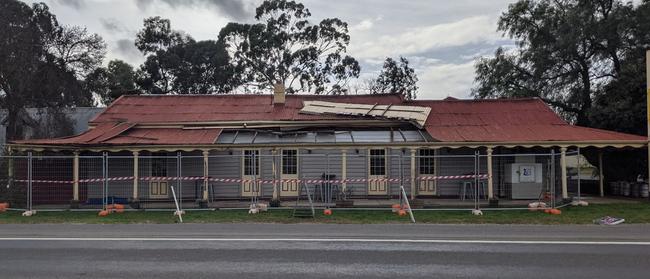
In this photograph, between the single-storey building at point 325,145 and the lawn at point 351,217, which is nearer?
the lawn at point 351,217

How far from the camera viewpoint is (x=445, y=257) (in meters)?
8.59

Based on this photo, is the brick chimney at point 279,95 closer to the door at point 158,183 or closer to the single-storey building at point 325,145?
the single-storey building at point 325,145

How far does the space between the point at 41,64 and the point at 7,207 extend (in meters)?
12.2

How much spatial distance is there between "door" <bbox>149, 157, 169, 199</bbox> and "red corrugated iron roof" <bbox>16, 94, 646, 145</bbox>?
1.24 meters

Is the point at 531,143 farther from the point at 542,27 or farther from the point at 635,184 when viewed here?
the point at 542,27

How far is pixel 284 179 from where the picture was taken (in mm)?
21266

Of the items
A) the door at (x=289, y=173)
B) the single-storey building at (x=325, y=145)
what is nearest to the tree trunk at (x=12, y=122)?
the single-storey building at (x=325, y=145)

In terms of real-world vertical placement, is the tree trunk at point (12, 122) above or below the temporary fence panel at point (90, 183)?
above

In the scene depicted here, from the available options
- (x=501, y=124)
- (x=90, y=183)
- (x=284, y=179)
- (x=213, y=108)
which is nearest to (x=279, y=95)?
(x=213, y=108)

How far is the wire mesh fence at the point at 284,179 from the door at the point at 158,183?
4 cm

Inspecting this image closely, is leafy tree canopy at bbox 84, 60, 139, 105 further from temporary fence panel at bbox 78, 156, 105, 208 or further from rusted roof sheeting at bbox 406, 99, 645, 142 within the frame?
rusted roof sheeting at bbox 406, 99, 645, 142

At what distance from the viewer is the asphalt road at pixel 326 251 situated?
7.51 metres

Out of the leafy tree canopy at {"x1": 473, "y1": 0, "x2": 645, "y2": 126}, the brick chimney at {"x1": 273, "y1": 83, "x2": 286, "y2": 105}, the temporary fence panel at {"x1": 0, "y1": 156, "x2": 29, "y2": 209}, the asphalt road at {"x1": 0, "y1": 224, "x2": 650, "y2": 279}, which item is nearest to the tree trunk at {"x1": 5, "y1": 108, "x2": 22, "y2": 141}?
the temporary fence panel at {"x1": 0, "y1": 156, "x2": 29, "y2": 209}

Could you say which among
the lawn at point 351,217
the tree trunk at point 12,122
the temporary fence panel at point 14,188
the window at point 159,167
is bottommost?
the lawn at point 351,217
